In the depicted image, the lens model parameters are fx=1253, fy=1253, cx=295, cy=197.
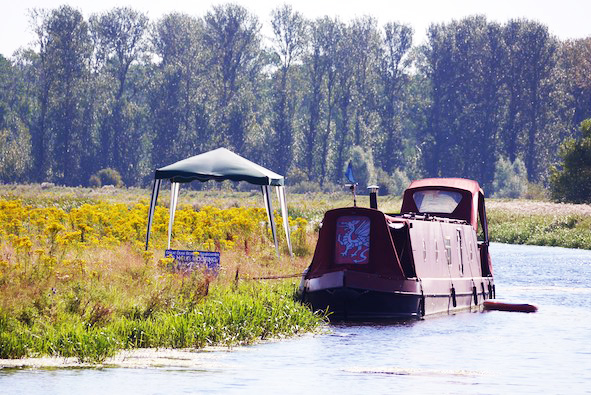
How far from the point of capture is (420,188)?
30.7 metres

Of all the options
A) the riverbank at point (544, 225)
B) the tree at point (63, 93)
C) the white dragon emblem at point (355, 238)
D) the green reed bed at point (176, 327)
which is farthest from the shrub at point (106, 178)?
the green reed bed at point (176, 327)

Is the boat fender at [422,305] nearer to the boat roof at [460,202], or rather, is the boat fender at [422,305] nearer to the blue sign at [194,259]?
the blue sign at [194,259]

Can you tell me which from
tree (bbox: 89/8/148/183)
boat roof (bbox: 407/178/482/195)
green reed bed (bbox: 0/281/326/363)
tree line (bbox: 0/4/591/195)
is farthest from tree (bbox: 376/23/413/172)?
green reed bed (bbox: 0/281/326/363)

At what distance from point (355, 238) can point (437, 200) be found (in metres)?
7.23

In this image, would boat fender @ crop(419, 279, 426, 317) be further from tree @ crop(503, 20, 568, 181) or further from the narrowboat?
tree @ crop(503, 20, 568, 181)

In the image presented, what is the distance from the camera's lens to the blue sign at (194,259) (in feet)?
76.3

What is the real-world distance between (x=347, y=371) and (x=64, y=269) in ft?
18.2

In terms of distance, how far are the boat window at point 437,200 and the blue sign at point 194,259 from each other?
8.32 m

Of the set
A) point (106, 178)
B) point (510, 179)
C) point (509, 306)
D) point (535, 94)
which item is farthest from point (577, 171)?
point (509, 306)

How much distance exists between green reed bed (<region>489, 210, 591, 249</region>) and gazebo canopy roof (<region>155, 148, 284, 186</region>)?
30.3m

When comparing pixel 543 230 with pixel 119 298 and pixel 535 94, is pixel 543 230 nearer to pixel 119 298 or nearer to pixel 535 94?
pixel 119 298

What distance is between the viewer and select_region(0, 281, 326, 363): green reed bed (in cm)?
1723

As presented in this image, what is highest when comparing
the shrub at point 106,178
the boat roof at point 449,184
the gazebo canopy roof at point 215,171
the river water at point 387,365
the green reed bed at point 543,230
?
the shrub at point 106,178

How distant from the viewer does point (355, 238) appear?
24.2m
